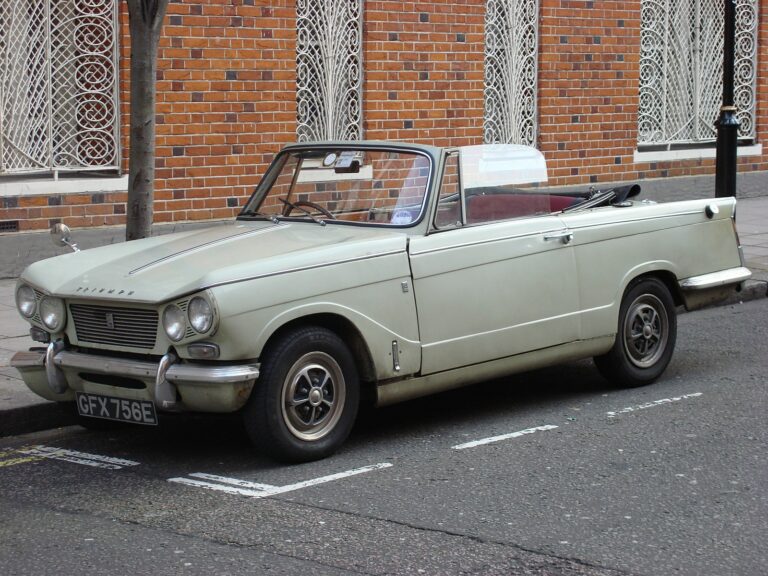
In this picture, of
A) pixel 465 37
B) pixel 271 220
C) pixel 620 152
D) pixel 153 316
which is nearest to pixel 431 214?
pixel 271 220

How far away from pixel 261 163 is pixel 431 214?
621cm

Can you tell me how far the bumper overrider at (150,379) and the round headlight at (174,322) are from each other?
117 millimetres

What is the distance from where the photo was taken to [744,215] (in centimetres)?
1627

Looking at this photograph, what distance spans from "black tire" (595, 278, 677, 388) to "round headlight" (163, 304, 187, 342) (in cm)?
290

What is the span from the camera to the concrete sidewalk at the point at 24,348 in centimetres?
732

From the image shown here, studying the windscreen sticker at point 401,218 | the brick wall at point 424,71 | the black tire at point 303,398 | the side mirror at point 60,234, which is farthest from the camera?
the brick wall at point 424,71

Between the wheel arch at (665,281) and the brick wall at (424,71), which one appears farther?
the brick wall at (424,71)

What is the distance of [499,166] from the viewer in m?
7.63

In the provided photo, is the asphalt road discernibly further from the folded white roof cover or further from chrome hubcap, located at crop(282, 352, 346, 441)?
the folded white roof cover

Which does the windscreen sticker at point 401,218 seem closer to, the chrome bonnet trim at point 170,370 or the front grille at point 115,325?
the chrome bonnet trim at point 170,370

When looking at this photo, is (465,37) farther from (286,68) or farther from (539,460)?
(539,460)

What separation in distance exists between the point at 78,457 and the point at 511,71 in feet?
31.5

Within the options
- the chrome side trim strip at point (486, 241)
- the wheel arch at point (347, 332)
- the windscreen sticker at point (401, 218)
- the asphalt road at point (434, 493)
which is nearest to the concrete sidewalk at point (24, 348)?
the asphalt road at point (434, 493)

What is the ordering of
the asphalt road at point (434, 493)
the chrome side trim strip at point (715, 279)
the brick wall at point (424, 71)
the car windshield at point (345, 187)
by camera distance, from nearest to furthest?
the asphalt road at point (434, 493), the car windshield at point (345, 187), the chrome side trim strip at point (715, 279), the brick wall at point (424, 71)
